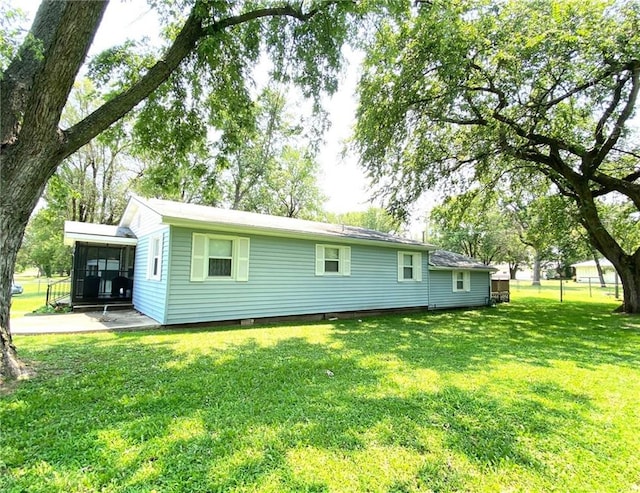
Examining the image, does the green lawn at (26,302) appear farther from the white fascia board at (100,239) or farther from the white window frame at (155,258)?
the white window frame at (155,258)

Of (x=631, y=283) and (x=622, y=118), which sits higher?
(x=622, y=118)

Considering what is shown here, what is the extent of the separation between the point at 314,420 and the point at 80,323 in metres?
7.73

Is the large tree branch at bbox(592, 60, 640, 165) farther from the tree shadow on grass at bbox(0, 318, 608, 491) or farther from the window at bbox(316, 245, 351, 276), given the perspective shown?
the tree shadow on grass at bbox(0, 318, 608, 491)

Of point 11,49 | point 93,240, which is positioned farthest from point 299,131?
point 93,240

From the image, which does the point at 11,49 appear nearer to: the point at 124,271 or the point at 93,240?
the point at 93,240

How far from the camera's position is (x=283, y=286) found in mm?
9453

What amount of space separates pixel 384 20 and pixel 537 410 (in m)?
8.44

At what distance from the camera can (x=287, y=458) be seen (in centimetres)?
242

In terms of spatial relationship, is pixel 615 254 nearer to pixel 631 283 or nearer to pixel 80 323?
pixel 631 283

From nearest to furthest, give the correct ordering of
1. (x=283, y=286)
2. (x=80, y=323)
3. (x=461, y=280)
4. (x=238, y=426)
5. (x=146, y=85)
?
(x=238, y=426)
(x=146, y=85)
(x=80, y=323)
(x=283, y=286)
(x=461, y=280)

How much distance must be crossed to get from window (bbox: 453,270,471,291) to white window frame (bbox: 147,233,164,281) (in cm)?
1236

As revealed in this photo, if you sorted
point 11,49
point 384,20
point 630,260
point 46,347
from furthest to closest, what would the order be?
point 630,260, point 384,20, point 46,347, point 11,49

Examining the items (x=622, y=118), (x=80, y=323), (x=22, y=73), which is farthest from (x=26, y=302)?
(x=622, y=118)

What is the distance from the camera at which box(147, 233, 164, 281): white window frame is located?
27.3ft
